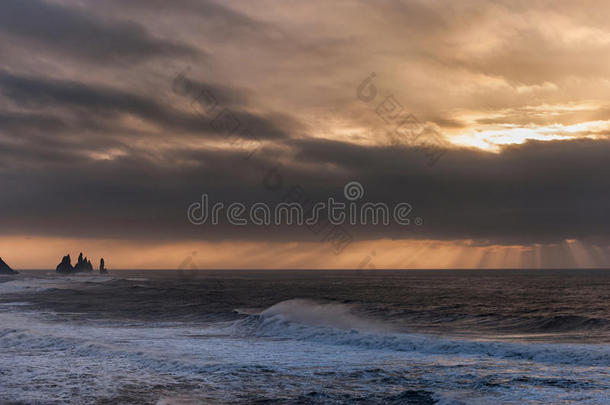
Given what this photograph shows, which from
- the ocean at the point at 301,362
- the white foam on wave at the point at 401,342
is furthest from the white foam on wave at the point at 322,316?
the ocean at the point at 301,362

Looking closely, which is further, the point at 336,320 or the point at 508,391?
the point at 336,320

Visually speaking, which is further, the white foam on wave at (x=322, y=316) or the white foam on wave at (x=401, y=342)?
the white foam on wave at (x=322, y=316)

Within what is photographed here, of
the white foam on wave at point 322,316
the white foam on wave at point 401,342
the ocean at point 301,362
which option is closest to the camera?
the ocean at point 301,362

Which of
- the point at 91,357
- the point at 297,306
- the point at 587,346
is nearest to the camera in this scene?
the point at 91,357

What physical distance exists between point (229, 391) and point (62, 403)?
5.16 m

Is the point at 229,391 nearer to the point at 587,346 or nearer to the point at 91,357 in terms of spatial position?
the point at 91,357

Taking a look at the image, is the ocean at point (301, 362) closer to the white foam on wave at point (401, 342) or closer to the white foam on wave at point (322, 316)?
the white foam on wave at point (401, 342)

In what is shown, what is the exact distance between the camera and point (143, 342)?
29.6 m

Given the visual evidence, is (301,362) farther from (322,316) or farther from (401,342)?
(322,316)

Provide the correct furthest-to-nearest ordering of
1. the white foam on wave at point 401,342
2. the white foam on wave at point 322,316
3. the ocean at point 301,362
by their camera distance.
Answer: the white foam on wave at point 322,316
the white foam on wave at point 401,342
the ocean at point 301,362

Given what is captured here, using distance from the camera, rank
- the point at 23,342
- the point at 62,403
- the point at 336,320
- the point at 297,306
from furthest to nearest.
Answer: the point at 297,306
the point at 336,320
the point at 23,342
the point at 62,403

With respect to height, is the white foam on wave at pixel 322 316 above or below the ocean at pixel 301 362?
below

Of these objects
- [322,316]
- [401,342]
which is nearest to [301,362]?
[401,342]

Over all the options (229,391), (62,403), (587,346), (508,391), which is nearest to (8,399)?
(62,403)
